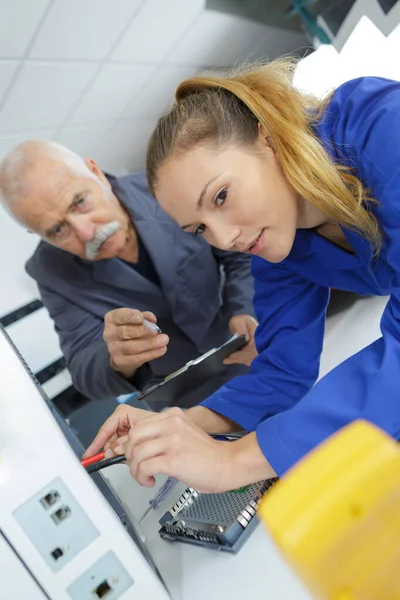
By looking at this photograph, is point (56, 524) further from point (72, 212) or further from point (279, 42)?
point (279, 42)

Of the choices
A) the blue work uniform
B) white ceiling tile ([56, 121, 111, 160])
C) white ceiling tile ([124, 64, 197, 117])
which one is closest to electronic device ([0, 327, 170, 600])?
the blue work uniform

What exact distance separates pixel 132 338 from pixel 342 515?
840 millimetres

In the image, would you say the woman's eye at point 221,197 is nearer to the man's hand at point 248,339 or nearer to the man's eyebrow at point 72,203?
the man's hand at point 248,339

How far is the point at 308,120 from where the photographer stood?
0.78 metres

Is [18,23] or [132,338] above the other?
[18,23]

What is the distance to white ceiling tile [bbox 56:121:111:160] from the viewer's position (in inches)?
101

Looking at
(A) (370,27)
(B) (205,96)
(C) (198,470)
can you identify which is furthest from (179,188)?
(A) (370,27)

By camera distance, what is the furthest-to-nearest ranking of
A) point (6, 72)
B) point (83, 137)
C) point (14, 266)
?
point (83, 137), point (14, 266), point (6, 72)

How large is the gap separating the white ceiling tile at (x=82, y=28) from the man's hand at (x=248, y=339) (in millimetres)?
1463

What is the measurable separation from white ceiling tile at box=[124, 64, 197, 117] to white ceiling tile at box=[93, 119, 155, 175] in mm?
108

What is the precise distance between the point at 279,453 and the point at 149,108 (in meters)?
2.94

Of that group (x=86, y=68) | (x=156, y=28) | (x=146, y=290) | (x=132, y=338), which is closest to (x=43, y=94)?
(x=86, y=68)

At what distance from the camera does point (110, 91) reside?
252 centimetres

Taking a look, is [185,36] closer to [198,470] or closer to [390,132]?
[390,132]
